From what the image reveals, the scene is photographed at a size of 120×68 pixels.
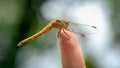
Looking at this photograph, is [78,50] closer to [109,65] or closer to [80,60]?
[80,60]

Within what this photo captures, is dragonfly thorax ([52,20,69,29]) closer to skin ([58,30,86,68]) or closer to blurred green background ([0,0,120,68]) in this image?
skin ([58,30,86,68])

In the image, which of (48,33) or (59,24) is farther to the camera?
(48,33)

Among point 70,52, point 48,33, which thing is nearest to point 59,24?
point 70,52

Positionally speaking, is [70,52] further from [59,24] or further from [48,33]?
[48,33]

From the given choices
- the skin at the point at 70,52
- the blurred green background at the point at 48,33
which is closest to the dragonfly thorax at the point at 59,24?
the skin at the point at 70,52

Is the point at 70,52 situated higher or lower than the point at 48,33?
lower

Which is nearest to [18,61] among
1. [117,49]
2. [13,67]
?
[13,67]
